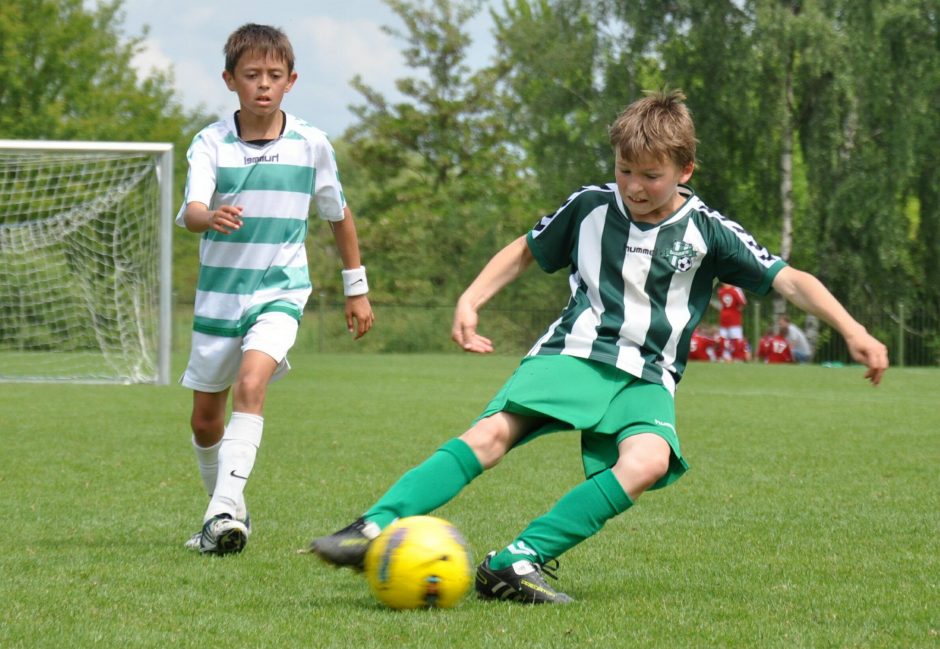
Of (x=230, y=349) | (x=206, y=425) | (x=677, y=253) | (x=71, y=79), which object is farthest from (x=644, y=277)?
(x=71, y=79)

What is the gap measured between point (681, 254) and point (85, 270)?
16.9m

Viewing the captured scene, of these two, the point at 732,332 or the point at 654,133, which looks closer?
the point at 654,133

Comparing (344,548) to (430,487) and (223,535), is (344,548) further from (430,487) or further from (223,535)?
(223,535)

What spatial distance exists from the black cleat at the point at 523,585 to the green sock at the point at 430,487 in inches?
10.9

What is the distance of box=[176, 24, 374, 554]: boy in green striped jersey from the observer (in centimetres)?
501

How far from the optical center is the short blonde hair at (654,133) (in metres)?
3.95

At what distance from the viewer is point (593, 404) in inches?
159

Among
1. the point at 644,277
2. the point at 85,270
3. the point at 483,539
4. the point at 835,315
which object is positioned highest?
the point at 85,270

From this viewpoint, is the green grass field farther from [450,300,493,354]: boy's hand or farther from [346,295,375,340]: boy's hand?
[346,295,375,340]: boy's hand

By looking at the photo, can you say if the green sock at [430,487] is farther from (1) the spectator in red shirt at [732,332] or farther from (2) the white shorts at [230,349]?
(1) the spectator in red shirt at [732,332]

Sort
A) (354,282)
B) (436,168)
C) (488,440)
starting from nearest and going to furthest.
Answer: (488,440), (354,282), (436,168)

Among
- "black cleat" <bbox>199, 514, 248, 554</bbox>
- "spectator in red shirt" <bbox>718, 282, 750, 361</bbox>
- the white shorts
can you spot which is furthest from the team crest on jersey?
"spectator in red shirt" <bbox>718, 282, 750, 361</bbox>

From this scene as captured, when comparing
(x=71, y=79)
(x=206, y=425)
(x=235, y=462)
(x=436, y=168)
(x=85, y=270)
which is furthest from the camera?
(x=436, y=168)

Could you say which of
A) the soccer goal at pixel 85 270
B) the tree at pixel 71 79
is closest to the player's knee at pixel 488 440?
the soccer goal at pixel 85 270
